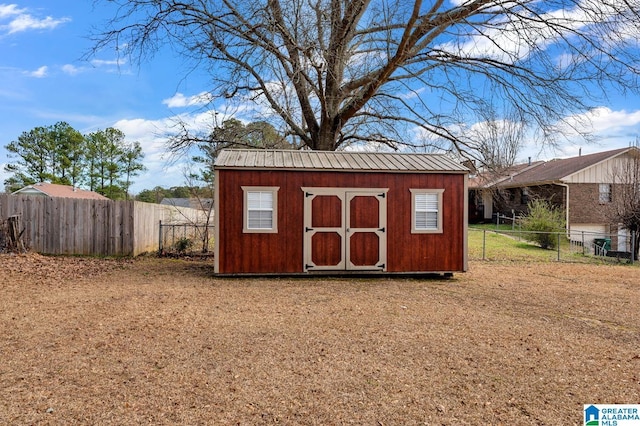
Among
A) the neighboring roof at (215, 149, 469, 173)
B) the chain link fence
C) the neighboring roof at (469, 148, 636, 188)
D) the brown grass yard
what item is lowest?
the brown grass yard

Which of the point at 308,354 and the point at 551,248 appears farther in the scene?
the point at 551,248

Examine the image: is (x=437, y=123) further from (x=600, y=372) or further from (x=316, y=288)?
(x=600, y=372)

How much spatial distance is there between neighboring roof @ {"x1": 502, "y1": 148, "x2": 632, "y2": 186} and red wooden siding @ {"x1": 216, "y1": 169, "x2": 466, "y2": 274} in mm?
16703

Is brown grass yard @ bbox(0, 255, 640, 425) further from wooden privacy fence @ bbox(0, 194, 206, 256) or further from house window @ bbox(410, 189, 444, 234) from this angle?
wooden privacy fence @ bbox(0, 194, 206, 256)

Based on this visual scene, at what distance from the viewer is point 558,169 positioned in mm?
26391

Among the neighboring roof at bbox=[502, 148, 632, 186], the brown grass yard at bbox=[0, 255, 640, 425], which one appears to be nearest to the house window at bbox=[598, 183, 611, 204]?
the neighboring roof at bbox=[502, 148, 632, 186]

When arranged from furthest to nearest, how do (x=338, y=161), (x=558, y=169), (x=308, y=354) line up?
1. (x=558, y=169)
2. (x=338, y=161)
3. (x=308, y=354)

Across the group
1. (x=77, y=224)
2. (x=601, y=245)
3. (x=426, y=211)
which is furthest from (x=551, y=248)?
(x=77, y=224)

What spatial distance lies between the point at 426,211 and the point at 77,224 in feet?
34.8

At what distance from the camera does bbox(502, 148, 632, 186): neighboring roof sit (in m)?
23.6

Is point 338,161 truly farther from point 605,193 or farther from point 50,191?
point 50,191

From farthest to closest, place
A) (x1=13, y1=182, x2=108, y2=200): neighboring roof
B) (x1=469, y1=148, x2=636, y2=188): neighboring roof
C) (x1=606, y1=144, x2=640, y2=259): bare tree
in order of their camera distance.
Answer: (x1=13, y1=182, x2=108, y2=200): neighboring roof
(x1=469, y1=148, x2=636, y2=188): neighboring roof
(x1=606, y1=144, x2=640, y2=259): bare tree

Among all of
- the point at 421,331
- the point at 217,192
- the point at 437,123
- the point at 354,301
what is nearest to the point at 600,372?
the point at 421,331

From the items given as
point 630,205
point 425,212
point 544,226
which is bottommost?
point 544,226
